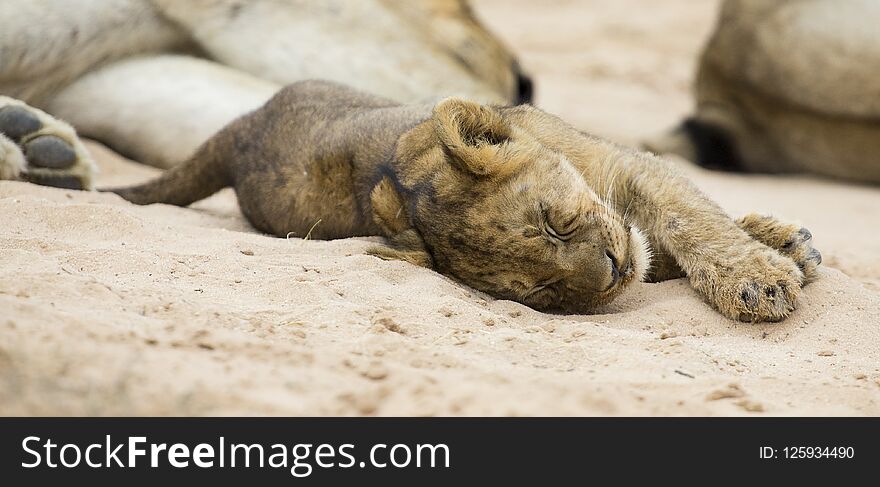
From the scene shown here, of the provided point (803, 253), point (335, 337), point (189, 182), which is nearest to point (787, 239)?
point (803, 253)

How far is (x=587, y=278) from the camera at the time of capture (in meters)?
3.30

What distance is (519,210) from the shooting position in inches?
135

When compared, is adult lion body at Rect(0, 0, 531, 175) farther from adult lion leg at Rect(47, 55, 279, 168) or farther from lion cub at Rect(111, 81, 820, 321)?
lion cub at Rect(111, 81, 820, 321)

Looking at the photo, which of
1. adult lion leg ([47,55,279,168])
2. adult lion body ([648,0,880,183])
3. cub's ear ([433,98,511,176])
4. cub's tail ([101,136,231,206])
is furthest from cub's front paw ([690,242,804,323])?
adult lion body ([648,0,880,183])

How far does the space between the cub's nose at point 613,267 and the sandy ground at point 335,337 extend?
97 mm

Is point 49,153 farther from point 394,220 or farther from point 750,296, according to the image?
point 750,296

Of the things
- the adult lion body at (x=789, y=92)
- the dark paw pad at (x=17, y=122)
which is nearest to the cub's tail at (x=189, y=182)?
the dark paw pad at (x=17, y=122)

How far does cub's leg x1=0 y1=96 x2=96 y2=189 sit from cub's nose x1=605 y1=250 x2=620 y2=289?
2.18 metres

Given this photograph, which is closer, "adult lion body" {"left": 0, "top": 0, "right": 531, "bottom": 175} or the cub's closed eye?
the cub's closed eye

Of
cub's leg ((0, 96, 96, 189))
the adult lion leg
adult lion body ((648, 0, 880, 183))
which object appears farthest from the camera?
adult lion body ((648, 0, 880, 183))

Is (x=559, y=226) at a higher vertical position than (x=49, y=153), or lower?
lower

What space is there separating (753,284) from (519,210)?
697mm

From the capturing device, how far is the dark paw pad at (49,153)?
4.38 meters

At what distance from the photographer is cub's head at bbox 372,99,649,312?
3354 mm
